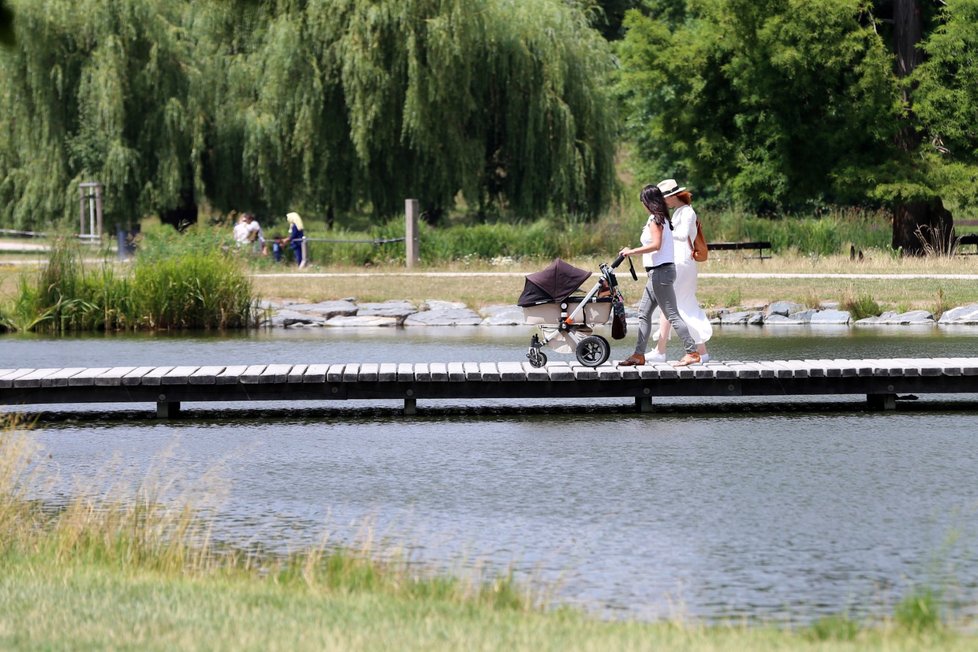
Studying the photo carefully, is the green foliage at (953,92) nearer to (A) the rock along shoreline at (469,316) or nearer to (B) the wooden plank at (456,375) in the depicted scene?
(A) the rock along shoreline at (469,316)

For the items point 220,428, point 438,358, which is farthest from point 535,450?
point 438,358

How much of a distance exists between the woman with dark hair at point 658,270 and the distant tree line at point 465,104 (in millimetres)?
17328

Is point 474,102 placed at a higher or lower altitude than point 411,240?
higher

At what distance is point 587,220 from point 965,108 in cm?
1013

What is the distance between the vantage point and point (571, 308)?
1491cm

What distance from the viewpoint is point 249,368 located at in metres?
15.3

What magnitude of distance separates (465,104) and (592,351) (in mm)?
21848

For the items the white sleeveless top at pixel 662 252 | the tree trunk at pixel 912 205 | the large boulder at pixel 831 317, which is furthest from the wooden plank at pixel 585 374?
the tree trunk at pixel 912 205

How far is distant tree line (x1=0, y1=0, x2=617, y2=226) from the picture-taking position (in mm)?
35125

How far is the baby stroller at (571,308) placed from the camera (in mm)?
14414

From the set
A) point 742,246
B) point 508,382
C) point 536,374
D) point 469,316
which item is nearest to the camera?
point 536,374

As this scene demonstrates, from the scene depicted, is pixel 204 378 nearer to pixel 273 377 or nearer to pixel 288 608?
pixel 273 377

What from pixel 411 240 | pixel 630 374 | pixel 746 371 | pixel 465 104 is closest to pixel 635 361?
pixel 630 374

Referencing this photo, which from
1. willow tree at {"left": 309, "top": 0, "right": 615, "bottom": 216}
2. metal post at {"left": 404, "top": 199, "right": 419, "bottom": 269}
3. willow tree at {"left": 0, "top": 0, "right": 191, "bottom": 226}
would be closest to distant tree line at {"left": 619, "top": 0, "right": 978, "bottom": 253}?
willow tree at {"left": 309, "top": 0, "right": 615, "bottom": 216}
